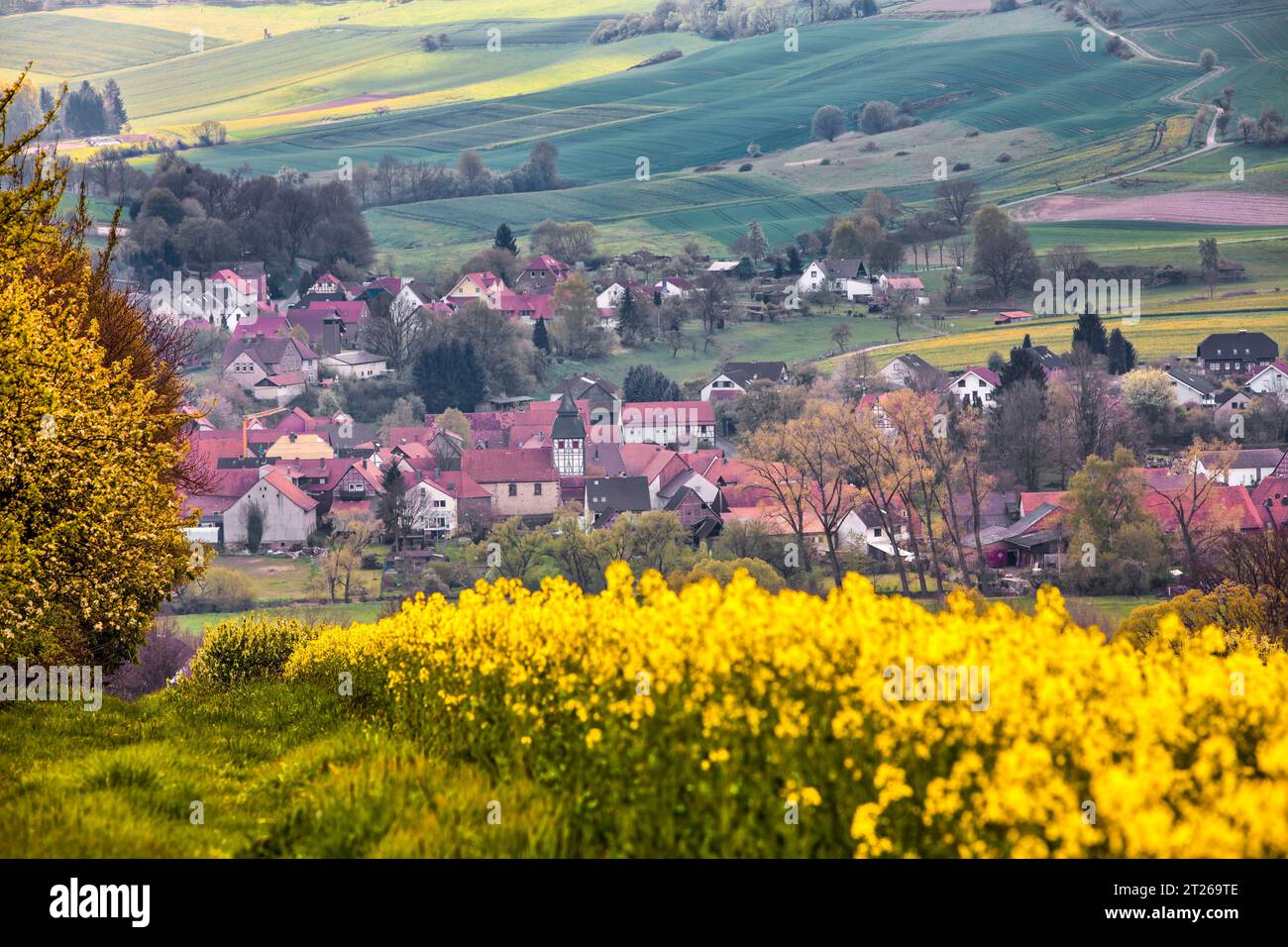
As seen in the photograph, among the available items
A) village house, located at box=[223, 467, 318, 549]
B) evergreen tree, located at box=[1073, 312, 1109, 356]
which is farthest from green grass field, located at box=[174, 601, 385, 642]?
evergreen tree, located at box=[1073, 312, 1109, 356]

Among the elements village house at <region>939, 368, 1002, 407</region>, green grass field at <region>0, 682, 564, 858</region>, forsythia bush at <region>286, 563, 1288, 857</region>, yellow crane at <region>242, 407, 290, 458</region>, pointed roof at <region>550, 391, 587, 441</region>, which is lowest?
pointed roof at <region>550, 391, 587, 441</region>

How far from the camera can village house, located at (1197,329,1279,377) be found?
192 metres

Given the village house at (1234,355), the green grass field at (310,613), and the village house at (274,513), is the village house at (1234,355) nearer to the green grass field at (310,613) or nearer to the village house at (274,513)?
the village house at (274,513)

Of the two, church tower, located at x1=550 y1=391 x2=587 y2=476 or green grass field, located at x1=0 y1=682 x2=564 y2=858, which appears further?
church tower, located at x1=550 y1=391 x2=587 y2=476

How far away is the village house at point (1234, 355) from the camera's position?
192 metres

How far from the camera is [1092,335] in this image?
194750 mm

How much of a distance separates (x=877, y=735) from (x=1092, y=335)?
196044 millimetres

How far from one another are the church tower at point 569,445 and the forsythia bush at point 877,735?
158960mm

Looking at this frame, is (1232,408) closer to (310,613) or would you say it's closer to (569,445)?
(569,445)

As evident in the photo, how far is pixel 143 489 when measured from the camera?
2062 centimetres

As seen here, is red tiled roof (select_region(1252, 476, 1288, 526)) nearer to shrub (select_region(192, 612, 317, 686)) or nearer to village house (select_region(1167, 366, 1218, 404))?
village house (select_region(1167, 366, 1218, 404))

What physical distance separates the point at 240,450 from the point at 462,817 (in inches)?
6409

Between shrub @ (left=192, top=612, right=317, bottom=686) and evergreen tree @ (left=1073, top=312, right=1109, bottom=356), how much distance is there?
174 m

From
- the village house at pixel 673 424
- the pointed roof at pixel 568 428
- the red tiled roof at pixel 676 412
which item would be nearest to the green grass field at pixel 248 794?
the pointed roof at pixel 568 428
